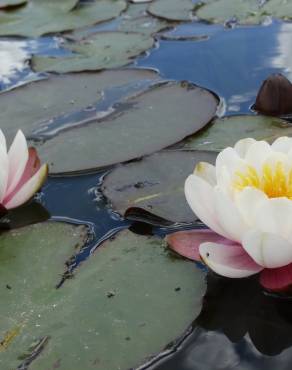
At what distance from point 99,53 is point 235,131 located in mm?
1030

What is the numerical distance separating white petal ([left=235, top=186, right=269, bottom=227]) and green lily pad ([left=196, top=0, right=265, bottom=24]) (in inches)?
72.5

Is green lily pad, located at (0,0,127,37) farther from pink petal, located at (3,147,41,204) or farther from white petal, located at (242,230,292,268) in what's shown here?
white petal, located at (242,230,292,268)

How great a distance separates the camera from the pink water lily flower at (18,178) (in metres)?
Result: 1.36

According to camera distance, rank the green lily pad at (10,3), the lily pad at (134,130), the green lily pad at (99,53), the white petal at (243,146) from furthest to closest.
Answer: the green lily pad at (10,3) → the green lily pad at (99,53) → the lily pad at (134,130) → the white petal at (243,146)

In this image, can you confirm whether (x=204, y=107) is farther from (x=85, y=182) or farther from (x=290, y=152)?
(x=290, y=152)

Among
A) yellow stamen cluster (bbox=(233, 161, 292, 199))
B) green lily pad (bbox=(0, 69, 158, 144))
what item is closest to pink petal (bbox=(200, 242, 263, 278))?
yellow stamen cluster (bbox=(233, 161, 292, 199))

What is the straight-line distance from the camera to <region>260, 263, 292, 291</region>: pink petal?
1.03 metres

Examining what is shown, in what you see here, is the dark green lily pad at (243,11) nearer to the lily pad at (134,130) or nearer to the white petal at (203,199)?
the lily pad at (134,130)

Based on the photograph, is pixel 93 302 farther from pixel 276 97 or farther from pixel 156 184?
pixel 276 97

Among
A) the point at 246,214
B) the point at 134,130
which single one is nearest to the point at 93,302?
the point at 246,214

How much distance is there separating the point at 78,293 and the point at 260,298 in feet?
1.13

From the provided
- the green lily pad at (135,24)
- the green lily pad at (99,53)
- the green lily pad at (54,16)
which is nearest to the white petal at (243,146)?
the green lily pad at (99,53)

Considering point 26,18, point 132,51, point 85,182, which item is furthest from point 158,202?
point 26,18

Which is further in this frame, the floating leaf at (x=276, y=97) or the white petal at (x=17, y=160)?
the floating leaf at (x=276, y=97)
